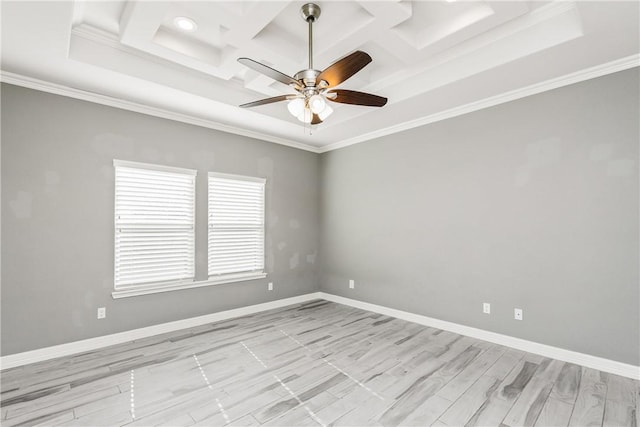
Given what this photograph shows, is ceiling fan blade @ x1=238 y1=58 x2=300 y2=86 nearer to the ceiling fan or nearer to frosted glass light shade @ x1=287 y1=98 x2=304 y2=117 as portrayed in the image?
the ceiling fan

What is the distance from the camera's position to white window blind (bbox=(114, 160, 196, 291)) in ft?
12.4

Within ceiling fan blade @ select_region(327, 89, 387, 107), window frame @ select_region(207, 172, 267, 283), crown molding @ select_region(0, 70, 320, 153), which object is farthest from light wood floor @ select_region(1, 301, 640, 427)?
crown molding @ select_region(0, 70, 320, 153)

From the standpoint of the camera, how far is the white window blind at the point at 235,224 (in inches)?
181

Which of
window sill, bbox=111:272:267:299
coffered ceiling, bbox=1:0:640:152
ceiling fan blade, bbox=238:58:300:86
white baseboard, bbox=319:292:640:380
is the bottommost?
white baseboard, bbox=319:292:640:380

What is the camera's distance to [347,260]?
5477 millimetres

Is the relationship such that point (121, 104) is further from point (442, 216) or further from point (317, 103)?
point (442, 216)

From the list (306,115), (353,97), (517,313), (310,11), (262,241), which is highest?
(310,11)

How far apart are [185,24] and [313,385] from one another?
3.35m

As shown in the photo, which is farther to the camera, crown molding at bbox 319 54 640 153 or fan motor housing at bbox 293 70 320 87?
crown molding at bbox 319 54 640 153

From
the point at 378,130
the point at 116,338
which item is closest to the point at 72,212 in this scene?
the point at 116,338

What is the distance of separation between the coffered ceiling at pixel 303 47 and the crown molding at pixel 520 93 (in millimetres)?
13

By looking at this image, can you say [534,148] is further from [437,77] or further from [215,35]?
[215,35]

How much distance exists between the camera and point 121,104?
3.77 m

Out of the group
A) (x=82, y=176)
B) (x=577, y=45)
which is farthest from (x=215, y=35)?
(x=577, y=45)
